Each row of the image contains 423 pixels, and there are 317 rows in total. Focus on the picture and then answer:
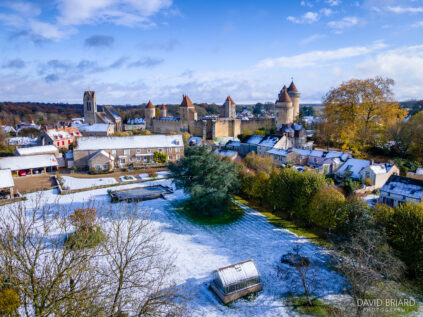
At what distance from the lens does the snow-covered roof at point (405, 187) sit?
22516mm

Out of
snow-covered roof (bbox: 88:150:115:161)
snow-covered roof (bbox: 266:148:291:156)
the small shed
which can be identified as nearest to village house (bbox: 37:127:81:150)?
snow-covered roof (bbox: 88:150:115:161)

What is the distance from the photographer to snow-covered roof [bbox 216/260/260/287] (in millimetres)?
13299

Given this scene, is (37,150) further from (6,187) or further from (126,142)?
(6,187)

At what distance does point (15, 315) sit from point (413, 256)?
56.2ft

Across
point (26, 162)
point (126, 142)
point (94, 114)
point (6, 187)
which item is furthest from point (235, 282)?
point (94, 114)

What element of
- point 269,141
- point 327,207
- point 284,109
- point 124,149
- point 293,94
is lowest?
point 327,207

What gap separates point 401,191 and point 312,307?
15723 mm

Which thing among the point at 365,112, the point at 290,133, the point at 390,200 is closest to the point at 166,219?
the point at 390,200

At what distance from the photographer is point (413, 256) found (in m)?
14.5

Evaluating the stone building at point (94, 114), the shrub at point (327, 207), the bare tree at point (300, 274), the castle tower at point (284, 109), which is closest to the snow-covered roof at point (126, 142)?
the castle tower at point (284, 109)

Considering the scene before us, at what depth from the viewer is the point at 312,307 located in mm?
12781

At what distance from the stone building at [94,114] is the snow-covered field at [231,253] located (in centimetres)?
4054

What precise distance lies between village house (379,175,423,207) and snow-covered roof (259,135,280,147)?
16708mm

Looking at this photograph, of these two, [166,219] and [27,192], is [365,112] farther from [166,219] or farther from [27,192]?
[27,192]
